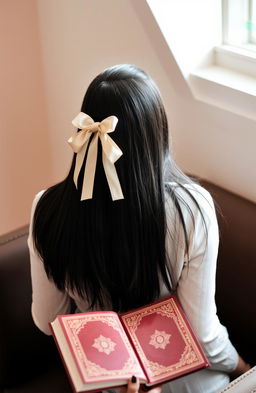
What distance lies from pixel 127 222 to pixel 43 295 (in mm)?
276

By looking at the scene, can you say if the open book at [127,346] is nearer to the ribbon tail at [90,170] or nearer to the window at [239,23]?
the ribbon tail at [90,170]

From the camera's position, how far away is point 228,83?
5.06 feet

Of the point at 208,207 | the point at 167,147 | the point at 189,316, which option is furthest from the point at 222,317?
the point at 167,147

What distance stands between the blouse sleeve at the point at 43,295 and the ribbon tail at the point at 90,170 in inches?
6.6

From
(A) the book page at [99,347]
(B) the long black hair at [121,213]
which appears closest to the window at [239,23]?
(B) the long black hair at [121,213]

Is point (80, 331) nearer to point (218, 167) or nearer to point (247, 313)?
point (247, 313)

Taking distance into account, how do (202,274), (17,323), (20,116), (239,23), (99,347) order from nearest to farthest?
1. (99,347)
2. (202,274)
3. (17,323)
4. (239,23)
5. (20,116)

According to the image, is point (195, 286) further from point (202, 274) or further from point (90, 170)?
point (90, 170)

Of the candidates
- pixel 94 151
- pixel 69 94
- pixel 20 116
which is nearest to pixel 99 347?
pixel 94 151

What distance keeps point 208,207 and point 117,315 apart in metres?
0.26

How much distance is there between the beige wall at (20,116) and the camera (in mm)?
2133

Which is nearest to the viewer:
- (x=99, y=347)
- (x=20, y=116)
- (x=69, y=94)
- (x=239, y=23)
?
(x=99, y=347)

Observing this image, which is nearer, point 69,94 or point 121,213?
point 121,213

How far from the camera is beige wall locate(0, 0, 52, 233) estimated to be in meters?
2.13
